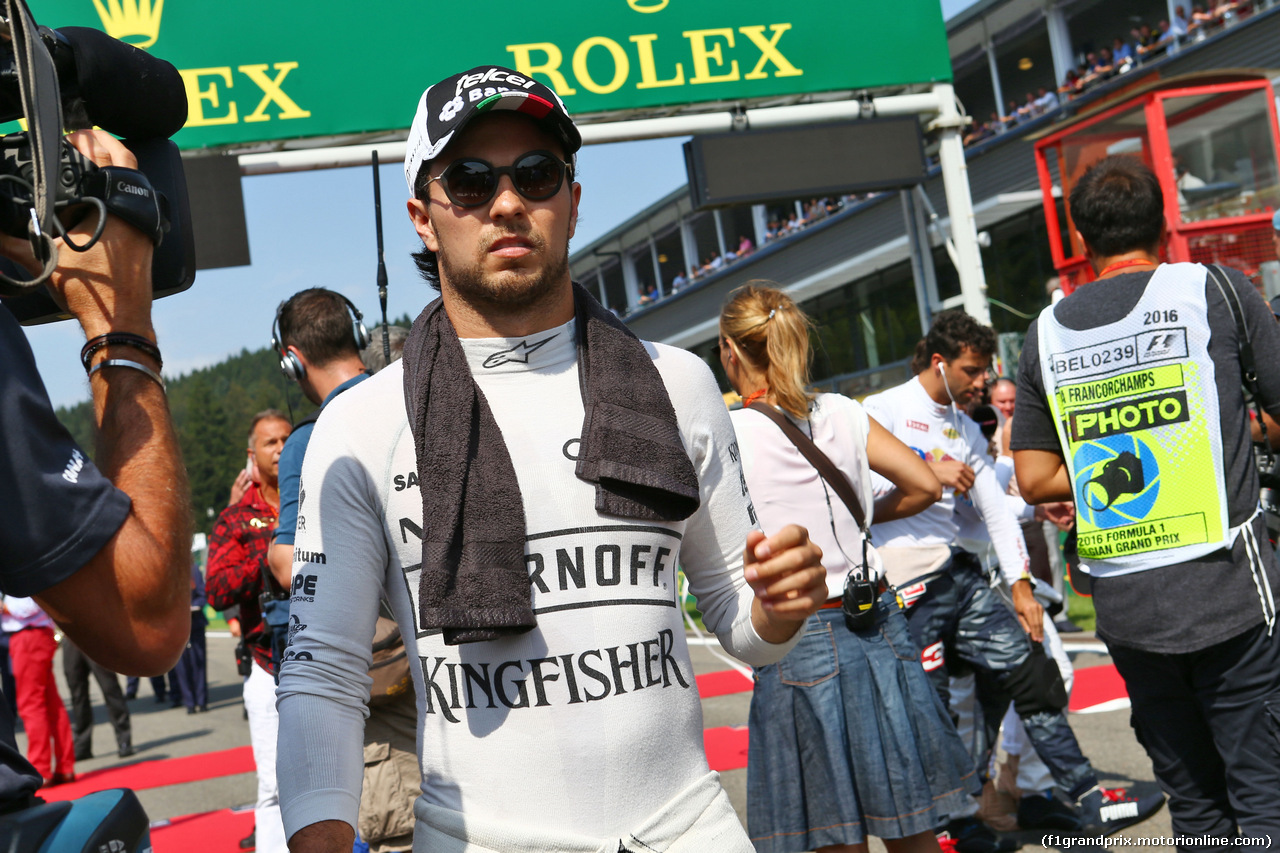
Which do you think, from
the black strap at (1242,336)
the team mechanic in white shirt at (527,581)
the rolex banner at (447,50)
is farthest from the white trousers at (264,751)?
the rolex banner at (447,50)

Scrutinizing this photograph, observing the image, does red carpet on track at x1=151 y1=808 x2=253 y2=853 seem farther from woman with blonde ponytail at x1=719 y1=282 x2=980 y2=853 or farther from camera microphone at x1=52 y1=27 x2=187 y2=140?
camera microphone at x1=52 y1=27 x2=187 y2=140

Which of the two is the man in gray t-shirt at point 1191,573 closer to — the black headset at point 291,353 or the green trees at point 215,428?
the black headset at point 291,353

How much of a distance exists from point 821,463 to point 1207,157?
878 centimetres

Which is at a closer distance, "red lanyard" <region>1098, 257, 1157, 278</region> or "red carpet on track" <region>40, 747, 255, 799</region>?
"red lanyard" <region>1098, 257, 1157, 278</region>

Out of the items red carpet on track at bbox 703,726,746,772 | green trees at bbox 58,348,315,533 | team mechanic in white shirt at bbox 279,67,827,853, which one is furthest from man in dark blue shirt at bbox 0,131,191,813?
green trees at bbox 58,348,315,533

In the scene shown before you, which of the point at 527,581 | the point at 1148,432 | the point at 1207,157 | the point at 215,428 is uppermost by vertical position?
the point at 215,428

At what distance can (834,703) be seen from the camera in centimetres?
380

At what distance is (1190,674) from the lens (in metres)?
3.33

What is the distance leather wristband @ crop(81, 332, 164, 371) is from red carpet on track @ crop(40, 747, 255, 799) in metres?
8.35

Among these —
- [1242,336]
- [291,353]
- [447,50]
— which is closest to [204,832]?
[291,353]

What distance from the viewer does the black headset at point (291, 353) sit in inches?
160

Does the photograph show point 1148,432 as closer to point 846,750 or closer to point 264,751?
point 846,750

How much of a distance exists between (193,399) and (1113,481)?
12347 cm

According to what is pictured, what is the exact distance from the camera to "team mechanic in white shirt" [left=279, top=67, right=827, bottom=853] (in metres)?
1.92
